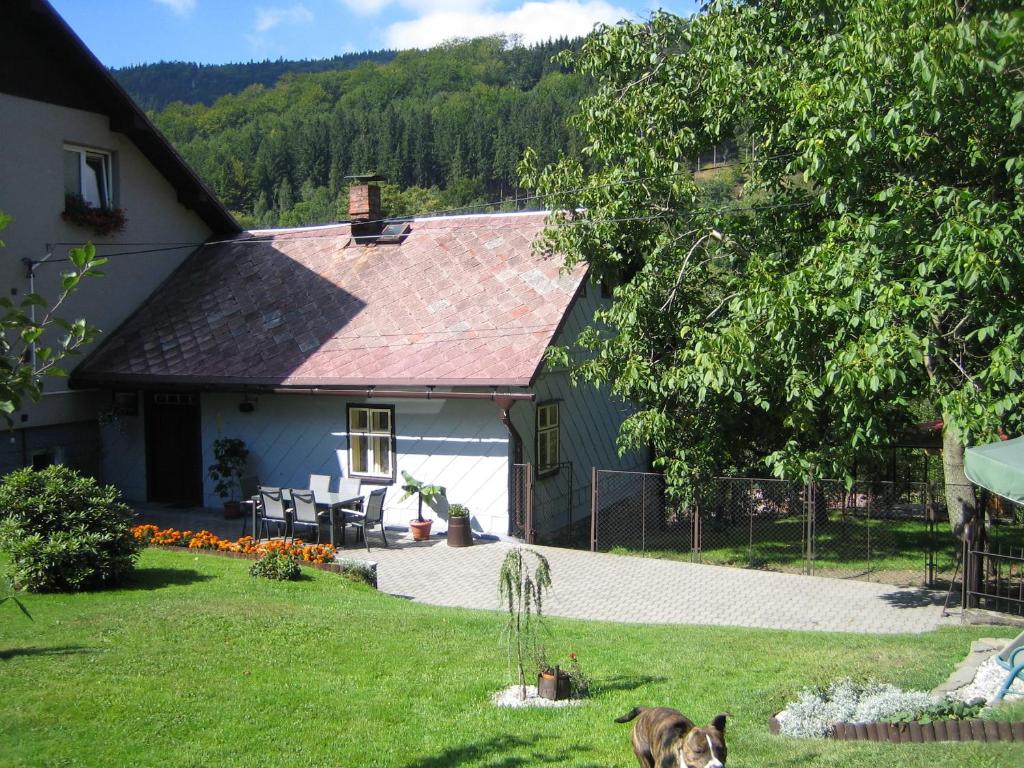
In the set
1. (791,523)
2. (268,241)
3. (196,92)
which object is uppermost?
(196,92)

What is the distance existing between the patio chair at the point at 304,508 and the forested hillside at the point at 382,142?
39.7 m

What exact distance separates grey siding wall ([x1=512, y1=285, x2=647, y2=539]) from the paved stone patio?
1684 mm

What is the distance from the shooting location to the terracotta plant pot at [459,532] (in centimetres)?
1516

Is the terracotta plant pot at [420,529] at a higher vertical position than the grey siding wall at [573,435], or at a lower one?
lower

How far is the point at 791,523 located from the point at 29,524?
13344mm

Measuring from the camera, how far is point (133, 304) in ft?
65.3

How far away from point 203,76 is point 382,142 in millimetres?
81197

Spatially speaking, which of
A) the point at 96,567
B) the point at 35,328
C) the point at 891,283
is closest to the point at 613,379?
the point at 891,283

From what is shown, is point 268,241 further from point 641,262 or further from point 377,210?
point 641,262

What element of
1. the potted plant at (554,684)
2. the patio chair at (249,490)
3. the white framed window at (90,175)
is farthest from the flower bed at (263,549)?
the white framed window at (90,175)

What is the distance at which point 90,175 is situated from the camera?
18891mm

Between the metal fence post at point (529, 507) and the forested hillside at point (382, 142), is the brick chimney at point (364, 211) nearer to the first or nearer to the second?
the metal fence post at point (529, 507)

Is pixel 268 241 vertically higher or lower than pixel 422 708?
higher

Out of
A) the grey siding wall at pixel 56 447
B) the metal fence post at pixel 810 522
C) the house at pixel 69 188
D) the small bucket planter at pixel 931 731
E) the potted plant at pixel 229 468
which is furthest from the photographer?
the potted plant at pixel 229 468
